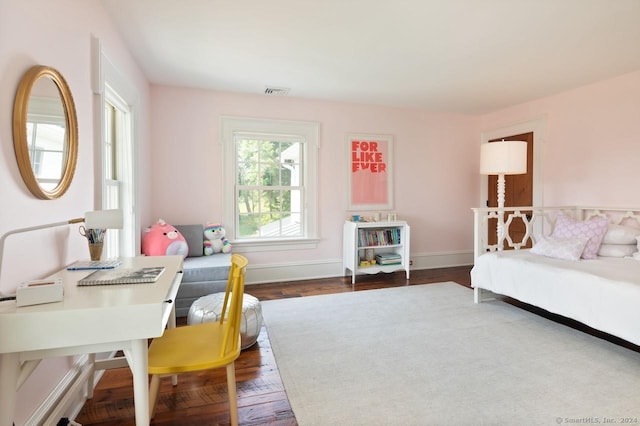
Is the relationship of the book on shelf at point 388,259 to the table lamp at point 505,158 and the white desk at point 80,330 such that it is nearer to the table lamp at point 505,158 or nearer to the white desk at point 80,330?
the table lamp at point 505,158

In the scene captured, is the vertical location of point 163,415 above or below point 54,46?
below

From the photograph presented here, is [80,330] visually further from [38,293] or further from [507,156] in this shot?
[507,156]

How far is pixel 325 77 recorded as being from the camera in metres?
3.59

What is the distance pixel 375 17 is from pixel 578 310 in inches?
99.0

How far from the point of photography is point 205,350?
1.51m

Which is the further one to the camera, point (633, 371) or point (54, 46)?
point (633, 371)

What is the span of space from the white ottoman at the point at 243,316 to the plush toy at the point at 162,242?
0.86 meters

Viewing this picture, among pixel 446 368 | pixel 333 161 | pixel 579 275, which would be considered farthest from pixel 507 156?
pixel 446 368

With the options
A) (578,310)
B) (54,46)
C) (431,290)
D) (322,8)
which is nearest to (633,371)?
(578,310)

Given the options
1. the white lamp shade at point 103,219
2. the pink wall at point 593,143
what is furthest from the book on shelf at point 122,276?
the pink wall at point 593,143

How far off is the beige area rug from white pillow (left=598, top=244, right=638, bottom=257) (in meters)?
0.90

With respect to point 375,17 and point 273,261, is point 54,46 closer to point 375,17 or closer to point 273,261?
point 375,17

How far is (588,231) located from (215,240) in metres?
3.71

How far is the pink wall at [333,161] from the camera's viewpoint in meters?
3.92
